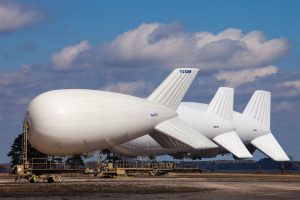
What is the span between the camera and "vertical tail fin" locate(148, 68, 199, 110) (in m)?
79.1

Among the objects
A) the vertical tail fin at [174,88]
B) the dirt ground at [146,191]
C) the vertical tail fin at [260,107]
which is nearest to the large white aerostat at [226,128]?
the vertical tail fin at [260,107]

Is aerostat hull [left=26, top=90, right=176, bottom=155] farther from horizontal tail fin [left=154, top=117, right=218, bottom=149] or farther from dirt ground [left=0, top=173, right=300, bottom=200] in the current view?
dirt ground [left=0, top=173, right=300, bottom=200]

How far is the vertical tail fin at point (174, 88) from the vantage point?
79.1 metres

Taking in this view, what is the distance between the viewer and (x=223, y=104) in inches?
4648

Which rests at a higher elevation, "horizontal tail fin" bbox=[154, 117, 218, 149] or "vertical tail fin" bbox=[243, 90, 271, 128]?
"vertical tail fin" bbox=[243, 90, 271, 128]

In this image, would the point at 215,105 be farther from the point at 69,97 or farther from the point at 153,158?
the point at 69,97

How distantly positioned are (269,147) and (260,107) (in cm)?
872

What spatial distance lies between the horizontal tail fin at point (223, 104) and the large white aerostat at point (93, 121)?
39087 mm

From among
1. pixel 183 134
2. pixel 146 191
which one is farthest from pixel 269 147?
pixel 146 191

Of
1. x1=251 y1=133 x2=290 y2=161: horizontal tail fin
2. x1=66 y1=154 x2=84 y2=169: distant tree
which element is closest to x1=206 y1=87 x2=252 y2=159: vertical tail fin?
x1=251 y1=133 x2=290 y2=161: horizontal tail fin

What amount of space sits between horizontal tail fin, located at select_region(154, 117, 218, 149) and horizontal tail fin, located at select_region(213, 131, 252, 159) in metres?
40.2

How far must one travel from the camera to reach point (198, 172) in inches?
4732

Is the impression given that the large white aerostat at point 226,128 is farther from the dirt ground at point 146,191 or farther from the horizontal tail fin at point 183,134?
the dirt ground at point 146,191

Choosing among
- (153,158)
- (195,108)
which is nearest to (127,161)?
(153,158)
